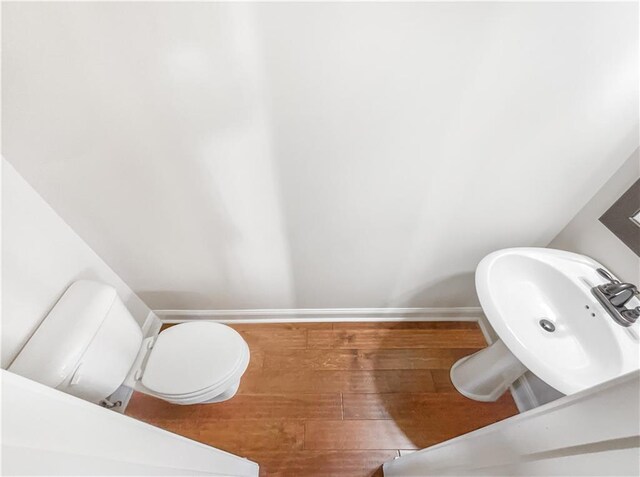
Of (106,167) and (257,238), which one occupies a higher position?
Result: (106,167)

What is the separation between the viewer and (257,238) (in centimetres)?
117

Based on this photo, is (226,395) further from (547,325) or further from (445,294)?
(547,325)

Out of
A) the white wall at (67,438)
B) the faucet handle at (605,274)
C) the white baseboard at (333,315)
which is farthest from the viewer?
the white baseboard at (333,315)

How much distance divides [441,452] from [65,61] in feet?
4.65

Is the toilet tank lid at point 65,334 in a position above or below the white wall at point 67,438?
below

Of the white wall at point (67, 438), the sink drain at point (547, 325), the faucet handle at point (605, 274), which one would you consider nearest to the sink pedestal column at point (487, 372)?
the sink drain at point (547, 325)

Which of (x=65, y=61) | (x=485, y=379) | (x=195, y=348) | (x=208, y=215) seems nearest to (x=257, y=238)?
(x=208, y=215)

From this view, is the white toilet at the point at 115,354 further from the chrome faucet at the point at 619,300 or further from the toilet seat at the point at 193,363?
the chrome faucet at the point at 619,300

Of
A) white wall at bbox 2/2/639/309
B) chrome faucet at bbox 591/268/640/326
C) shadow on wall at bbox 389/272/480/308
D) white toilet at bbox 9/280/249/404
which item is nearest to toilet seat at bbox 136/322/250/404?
white toilet at bbox 9/280/249/404

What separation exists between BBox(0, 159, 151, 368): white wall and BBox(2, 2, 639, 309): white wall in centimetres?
5

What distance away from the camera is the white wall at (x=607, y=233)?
0.85 meters

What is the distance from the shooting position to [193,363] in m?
1.10

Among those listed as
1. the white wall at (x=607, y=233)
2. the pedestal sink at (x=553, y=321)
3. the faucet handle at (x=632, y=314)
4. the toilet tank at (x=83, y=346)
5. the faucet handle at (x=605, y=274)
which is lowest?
the toilet tank at (x=83, y=346)

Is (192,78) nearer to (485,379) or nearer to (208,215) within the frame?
(208,215)
